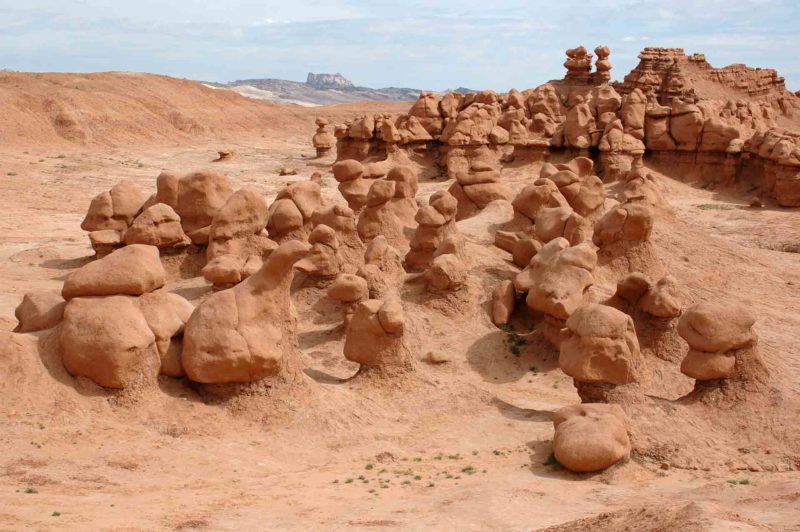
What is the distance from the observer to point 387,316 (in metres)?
11.0

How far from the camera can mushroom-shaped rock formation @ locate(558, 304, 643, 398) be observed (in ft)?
33.8

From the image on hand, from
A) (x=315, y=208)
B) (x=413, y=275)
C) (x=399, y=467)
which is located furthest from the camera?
(x=315, y=208)

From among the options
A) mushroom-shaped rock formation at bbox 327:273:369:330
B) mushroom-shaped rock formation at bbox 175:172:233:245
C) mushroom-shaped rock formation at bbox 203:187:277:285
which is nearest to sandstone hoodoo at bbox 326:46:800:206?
mushroom-shaped rock formation at bbox 175:172:233:245

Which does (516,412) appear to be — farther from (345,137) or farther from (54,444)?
(345,137)

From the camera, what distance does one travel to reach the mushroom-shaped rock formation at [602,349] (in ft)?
33.8

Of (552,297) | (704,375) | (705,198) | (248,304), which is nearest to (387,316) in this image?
(248,304)

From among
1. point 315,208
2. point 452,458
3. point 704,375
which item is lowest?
point 452,458

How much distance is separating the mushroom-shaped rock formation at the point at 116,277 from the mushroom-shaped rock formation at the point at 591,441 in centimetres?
464

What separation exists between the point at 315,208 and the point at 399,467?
7.28 meters

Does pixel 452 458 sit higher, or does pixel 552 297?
pixel 552 297

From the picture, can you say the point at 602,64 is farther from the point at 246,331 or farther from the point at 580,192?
the point at 246,331

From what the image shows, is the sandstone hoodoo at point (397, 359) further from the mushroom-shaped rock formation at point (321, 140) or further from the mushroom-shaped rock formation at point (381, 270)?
the mushroom-shaped rock formation at point (321, 140)

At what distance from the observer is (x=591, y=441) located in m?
8.91

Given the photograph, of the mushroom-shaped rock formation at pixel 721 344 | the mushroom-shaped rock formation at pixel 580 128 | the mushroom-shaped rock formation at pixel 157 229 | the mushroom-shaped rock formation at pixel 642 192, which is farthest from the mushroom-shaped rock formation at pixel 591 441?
the mushroom-shaped rock formation at pixel 580 128
